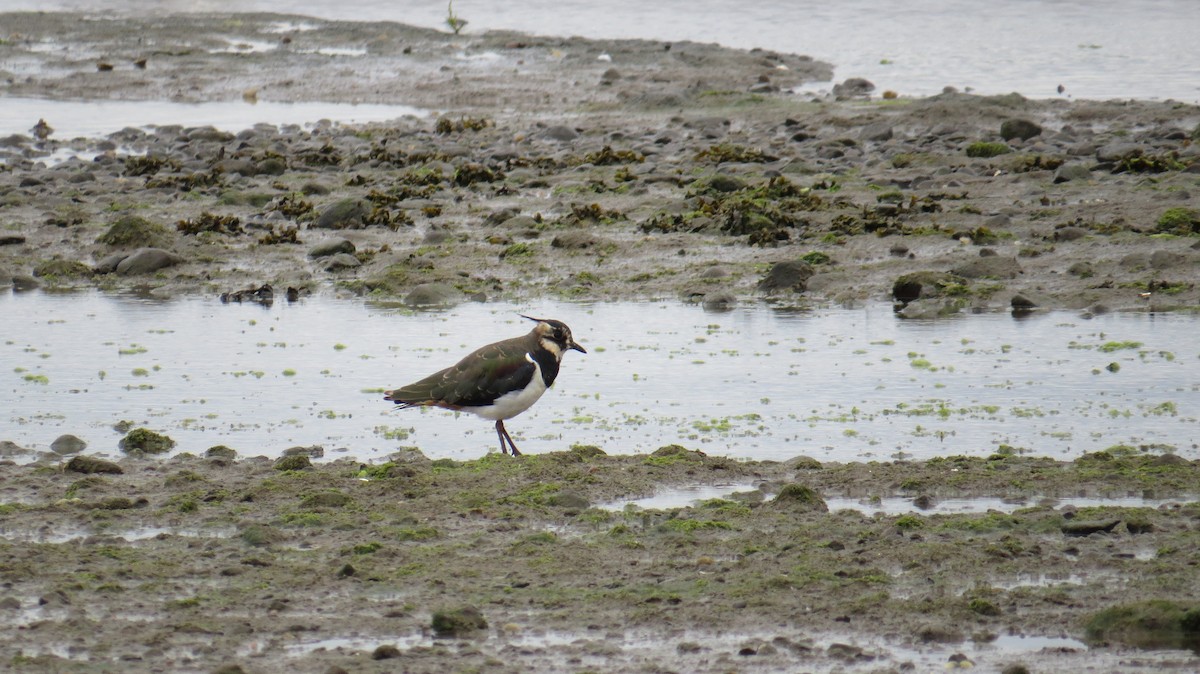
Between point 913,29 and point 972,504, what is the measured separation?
27.4m

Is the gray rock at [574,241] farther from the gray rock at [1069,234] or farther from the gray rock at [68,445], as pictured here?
the gray rock at [68,445]

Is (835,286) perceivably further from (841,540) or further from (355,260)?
(841,540)

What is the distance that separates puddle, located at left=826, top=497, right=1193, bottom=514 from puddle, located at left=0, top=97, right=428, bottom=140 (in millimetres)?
17177

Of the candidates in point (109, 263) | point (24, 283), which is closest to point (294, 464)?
point (24, 283)

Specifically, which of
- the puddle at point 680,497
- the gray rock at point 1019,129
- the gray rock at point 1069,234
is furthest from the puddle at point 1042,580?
the gray rock at point 1019,129

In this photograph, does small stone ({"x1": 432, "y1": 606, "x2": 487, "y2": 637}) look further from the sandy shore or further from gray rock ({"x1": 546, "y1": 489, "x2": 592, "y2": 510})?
gray rock ({"x1": 546, "y1": 489, "x2": 592, "y2": 510})

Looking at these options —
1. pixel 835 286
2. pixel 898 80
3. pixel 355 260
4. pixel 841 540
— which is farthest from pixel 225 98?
pixel 841 540

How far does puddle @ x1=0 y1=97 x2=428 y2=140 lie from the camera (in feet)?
79.3

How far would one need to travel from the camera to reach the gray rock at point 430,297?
45.8 ft

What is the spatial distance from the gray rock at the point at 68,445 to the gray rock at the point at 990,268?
24.8 ft

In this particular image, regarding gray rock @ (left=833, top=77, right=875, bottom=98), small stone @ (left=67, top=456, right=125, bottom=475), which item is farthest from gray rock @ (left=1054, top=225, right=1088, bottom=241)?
gray rock @ (left=833, top=77, right=875, bottom=98)

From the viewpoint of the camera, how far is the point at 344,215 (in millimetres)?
16844

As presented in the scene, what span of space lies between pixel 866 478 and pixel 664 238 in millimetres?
7565

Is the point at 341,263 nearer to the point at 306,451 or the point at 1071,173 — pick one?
the point at 306,451
